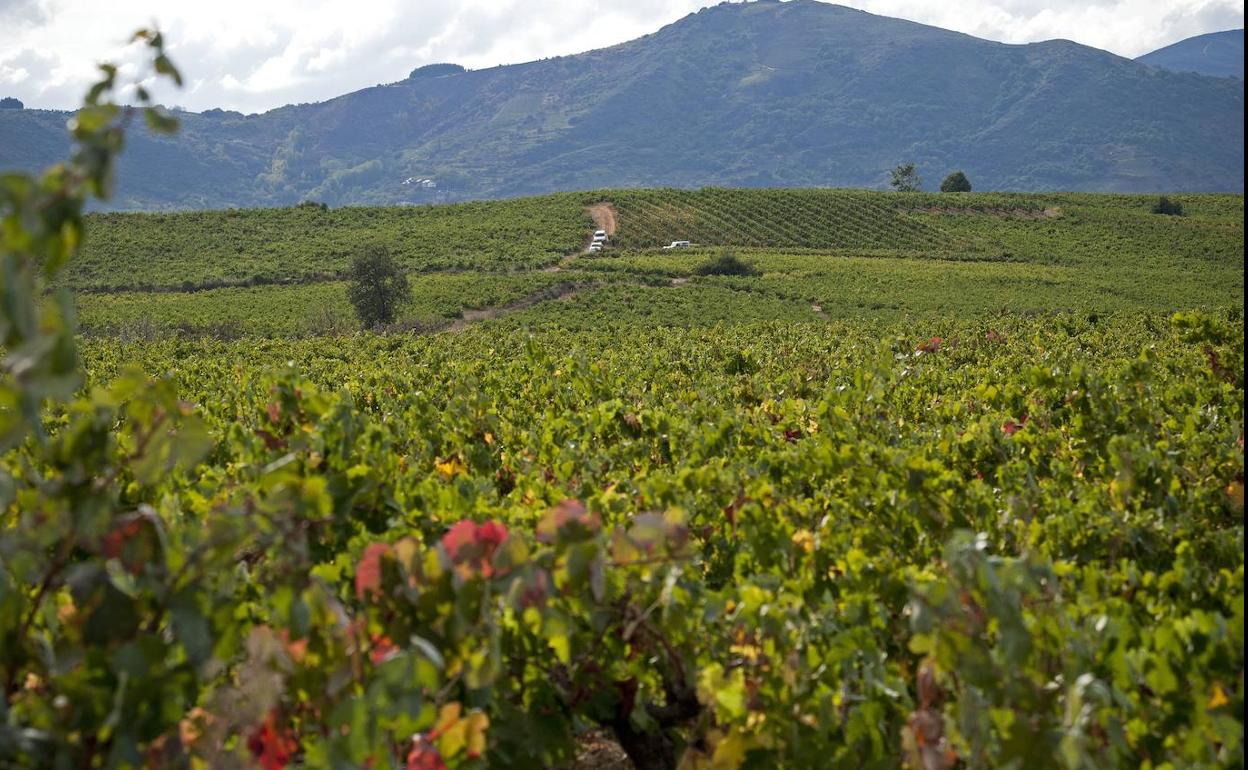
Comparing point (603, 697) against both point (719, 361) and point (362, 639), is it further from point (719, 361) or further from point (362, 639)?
point (719, 361)

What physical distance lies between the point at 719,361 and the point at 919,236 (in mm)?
67121

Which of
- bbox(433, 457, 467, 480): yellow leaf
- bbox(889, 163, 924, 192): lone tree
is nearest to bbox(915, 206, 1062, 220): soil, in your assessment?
bbox(889, 163, 924, 192): lone tree

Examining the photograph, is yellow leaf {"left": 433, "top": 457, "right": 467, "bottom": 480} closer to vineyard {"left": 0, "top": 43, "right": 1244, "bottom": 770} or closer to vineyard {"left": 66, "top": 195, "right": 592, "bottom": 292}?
vineyard {"left": 0, "top": 43, "right": 1244, "bottom": 770}

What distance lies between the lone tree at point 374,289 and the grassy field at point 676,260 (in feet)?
3.87

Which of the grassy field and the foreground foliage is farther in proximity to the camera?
the grassy field

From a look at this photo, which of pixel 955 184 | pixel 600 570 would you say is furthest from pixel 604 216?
pixel 600 570

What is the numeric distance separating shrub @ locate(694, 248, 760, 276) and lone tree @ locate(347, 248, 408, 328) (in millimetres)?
20677

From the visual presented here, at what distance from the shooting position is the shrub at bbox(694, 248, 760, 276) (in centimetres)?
6022

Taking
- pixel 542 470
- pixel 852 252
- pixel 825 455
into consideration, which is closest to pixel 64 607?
pixel 542 470

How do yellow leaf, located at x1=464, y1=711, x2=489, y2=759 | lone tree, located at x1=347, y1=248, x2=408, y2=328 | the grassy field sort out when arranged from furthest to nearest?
the grassy field, lone tree, located at x1=347, y1=248, x2=408, y2=328, yellow leaf, located at x1=464, y1=711, x2=489, y2=759

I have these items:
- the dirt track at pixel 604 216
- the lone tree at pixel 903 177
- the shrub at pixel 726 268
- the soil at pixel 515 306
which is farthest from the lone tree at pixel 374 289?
the lone tree at pixel 903 177

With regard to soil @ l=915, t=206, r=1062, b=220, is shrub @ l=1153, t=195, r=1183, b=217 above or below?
below

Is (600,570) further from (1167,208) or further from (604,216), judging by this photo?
(1167,208)

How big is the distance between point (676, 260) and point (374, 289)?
23.9 metres
